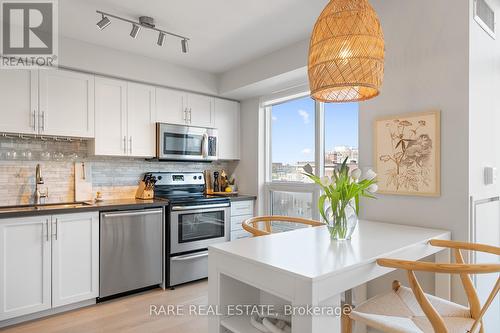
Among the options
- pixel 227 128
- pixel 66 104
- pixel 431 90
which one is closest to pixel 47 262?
pixel 66 104

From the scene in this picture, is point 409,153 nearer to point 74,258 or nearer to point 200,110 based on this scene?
point 200,110

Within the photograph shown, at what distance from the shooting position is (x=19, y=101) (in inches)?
106

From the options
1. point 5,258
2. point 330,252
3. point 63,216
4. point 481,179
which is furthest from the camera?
point 63,216

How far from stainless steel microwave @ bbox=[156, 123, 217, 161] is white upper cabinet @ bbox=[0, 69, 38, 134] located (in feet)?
3.87

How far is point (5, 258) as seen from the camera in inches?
94.2

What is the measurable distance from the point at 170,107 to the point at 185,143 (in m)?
0.46

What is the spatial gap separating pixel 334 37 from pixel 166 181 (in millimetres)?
2915

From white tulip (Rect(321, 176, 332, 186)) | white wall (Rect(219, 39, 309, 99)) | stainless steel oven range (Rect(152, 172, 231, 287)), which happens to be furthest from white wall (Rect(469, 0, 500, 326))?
stainless steel oven range (Rect(152, 172, 231, 287))

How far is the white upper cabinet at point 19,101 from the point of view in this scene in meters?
2.61

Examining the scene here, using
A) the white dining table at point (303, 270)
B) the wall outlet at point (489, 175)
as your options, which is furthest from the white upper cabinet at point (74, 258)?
the wall outlet at point (489, 175)

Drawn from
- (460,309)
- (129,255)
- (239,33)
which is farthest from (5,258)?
(460,309)

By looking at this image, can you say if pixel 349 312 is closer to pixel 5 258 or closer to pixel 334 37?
pixel 334 37

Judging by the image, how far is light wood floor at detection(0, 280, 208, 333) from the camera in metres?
2.42

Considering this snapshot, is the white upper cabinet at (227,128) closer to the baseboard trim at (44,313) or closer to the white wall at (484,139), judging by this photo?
the baseboard trim at (44,313)
